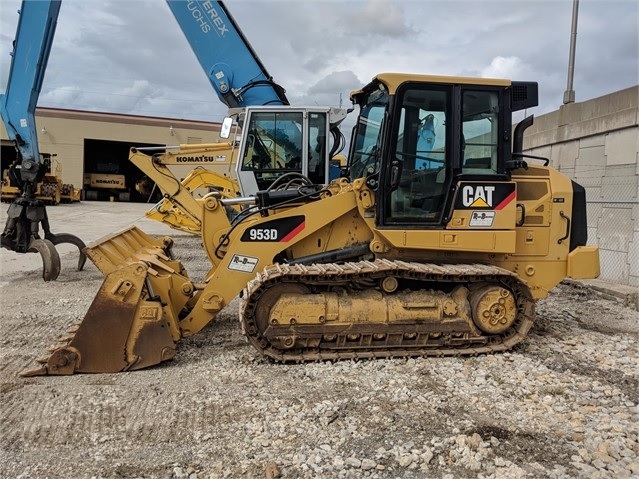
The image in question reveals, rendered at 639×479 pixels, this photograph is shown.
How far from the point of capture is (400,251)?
Answer: 197 inches

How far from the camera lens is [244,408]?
3.70m

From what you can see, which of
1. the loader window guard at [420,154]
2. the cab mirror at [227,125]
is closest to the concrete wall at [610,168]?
the loader window guard at [420,154]

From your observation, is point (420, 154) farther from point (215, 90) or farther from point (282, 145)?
point (215, 90)

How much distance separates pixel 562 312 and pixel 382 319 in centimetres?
326

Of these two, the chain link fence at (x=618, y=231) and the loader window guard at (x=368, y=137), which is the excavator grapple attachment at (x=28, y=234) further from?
the chain link fence at (x=618, y=231)

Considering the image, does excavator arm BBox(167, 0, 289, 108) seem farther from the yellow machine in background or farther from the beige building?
the beige building

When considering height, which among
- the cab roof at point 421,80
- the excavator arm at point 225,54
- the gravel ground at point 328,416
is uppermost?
the excavator arm at point 225,54

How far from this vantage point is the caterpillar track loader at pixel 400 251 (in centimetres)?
458

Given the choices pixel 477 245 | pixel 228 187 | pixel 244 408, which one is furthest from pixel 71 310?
pixel 228 187

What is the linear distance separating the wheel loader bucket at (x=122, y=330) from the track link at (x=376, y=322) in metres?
0.72

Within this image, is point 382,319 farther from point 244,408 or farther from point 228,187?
point 228,187

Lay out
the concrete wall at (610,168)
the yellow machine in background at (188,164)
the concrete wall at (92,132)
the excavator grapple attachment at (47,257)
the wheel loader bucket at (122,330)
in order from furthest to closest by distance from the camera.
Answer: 1. the concrete wall at (92,132)
2. the yellow machine in background at (188,164)
3. the excavator grapple attachment at (47,257)
4. the concrete wall at (610,168)
5. the wheel loader bucket at (122,330)

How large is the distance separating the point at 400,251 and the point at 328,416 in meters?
1.96

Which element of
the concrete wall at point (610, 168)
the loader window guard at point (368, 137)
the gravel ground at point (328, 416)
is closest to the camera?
the gravel ground at point (328, 416)
